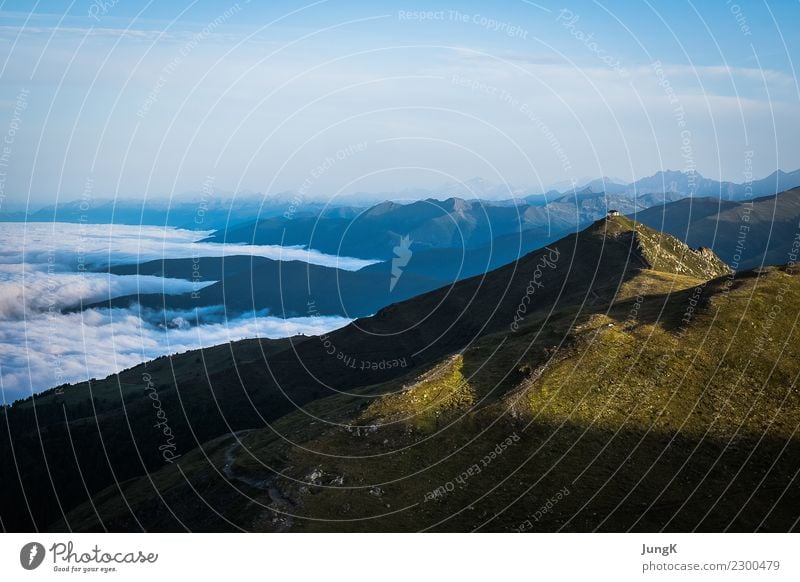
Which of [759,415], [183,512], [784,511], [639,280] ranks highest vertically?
[639,280]

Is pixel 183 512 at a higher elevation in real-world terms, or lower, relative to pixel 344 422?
lower

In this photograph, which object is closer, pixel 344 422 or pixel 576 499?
pixel 576 499

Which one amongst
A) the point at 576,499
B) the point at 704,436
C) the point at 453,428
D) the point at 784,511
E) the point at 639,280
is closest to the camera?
the point at 784,511

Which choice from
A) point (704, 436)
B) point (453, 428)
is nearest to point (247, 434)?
point (453, 428)
